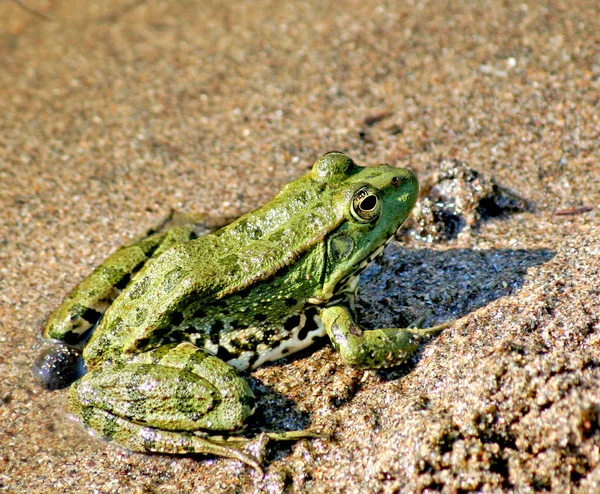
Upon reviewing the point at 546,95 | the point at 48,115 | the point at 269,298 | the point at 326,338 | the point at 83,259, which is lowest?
the point at 546,95

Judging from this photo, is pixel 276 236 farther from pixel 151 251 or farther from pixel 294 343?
pixel 151 251

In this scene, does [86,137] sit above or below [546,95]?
above

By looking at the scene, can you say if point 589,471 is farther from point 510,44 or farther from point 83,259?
point 510,44

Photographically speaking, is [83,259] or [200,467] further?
[83,259]

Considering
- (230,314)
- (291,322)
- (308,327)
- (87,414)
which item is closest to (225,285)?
(230,314)

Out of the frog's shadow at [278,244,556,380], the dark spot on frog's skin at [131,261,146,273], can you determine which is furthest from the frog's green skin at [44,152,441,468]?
the frog's shadow at [278,244,556,380]

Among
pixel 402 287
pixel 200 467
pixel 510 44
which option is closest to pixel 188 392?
pixel 200 467

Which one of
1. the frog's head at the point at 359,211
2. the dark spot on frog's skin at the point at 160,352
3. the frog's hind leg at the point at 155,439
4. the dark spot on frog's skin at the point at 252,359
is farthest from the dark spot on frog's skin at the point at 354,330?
the dark spot on frog's skin at the point at 160,352
